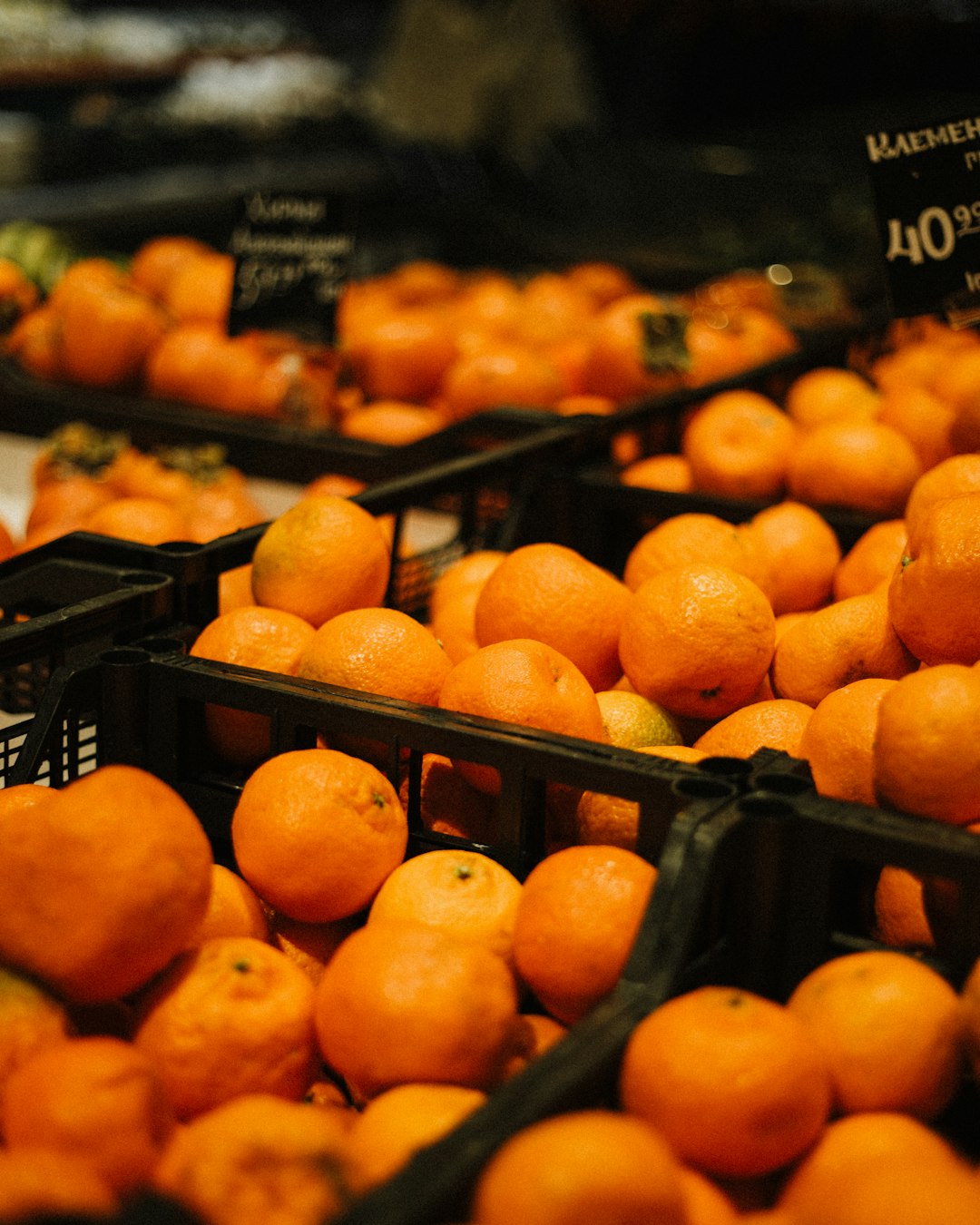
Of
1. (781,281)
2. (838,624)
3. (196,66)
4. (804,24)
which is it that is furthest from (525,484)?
(804,24)

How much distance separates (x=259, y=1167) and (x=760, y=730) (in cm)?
77

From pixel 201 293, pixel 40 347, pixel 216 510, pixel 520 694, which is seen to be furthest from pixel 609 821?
pixel 201 293

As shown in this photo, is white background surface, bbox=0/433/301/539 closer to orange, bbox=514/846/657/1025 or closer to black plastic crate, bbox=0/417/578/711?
black plastic crate, bbox=0/417/578/711

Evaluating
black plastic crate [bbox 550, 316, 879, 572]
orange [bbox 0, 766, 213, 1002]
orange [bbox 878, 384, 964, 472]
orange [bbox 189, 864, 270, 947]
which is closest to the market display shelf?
black plastic crate [bbox 550, 316, 879, 572]

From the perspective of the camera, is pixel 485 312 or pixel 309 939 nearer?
pixel 309 939

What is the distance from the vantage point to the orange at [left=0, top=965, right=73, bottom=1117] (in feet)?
3.37

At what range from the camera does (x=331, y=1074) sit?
1.21 metres

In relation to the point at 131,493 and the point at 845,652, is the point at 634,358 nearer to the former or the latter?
the point at 131,493

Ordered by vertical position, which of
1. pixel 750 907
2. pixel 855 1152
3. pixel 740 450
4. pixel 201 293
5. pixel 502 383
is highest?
pixel 201 293

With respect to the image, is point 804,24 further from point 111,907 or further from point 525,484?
point 111,907

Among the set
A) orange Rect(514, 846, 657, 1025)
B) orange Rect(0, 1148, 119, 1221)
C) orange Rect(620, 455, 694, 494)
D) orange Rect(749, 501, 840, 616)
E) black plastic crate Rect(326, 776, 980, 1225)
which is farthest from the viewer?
orange Rect(620, 455, 694, 494)

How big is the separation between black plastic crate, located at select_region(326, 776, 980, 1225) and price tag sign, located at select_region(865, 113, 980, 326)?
115cm

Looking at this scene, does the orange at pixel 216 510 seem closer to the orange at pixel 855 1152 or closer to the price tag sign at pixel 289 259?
the price tag sign at pixel 289 259

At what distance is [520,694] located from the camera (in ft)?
4.50
